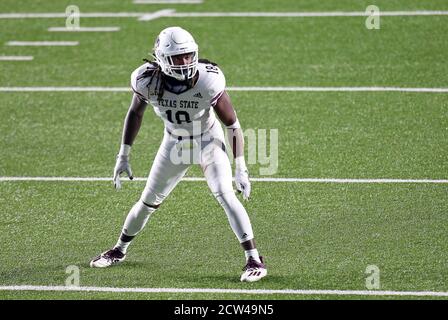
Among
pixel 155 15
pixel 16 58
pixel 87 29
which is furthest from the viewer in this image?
pixel 155 15

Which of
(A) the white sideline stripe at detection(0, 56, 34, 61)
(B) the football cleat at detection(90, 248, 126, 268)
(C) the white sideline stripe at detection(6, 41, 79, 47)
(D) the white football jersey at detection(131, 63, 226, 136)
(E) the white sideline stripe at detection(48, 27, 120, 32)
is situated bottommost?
(B) the football cleat at detection(90, 248, 126, 268)

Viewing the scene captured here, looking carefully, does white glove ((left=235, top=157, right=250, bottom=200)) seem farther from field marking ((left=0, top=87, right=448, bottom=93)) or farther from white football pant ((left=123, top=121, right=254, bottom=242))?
A: field marking ((left=0, top=87, right=448, bottom=93))

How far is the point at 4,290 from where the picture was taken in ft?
22.4

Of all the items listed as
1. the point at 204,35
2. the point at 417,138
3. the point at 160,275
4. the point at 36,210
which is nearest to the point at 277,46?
the point at 204,35

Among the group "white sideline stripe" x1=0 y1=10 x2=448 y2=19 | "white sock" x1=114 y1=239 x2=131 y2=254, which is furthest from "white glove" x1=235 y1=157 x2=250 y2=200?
"white sideline stripe" x1=0 y1=10 x2=448 y2=19

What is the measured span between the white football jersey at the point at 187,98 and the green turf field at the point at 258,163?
1016 mm

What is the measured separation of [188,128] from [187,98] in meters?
0.28

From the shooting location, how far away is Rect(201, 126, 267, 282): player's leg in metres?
6.83

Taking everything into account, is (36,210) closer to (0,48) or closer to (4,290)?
(4,290)

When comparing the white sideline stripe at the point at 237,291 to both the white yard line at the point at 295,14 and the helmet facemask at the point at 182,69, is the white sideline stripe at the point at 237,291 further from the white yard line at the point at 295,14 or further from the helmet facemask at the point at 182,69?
the white yard line at the point at 295,14

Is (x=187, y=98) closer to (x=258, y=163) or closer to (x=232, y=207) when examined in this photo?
(x=232, y=207)

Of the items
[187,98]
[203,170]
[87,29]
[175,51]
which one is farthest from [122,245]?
[87,29]

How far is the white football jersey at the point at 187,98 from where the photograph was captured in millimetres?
6844

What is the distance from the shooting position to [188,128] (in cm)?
705
